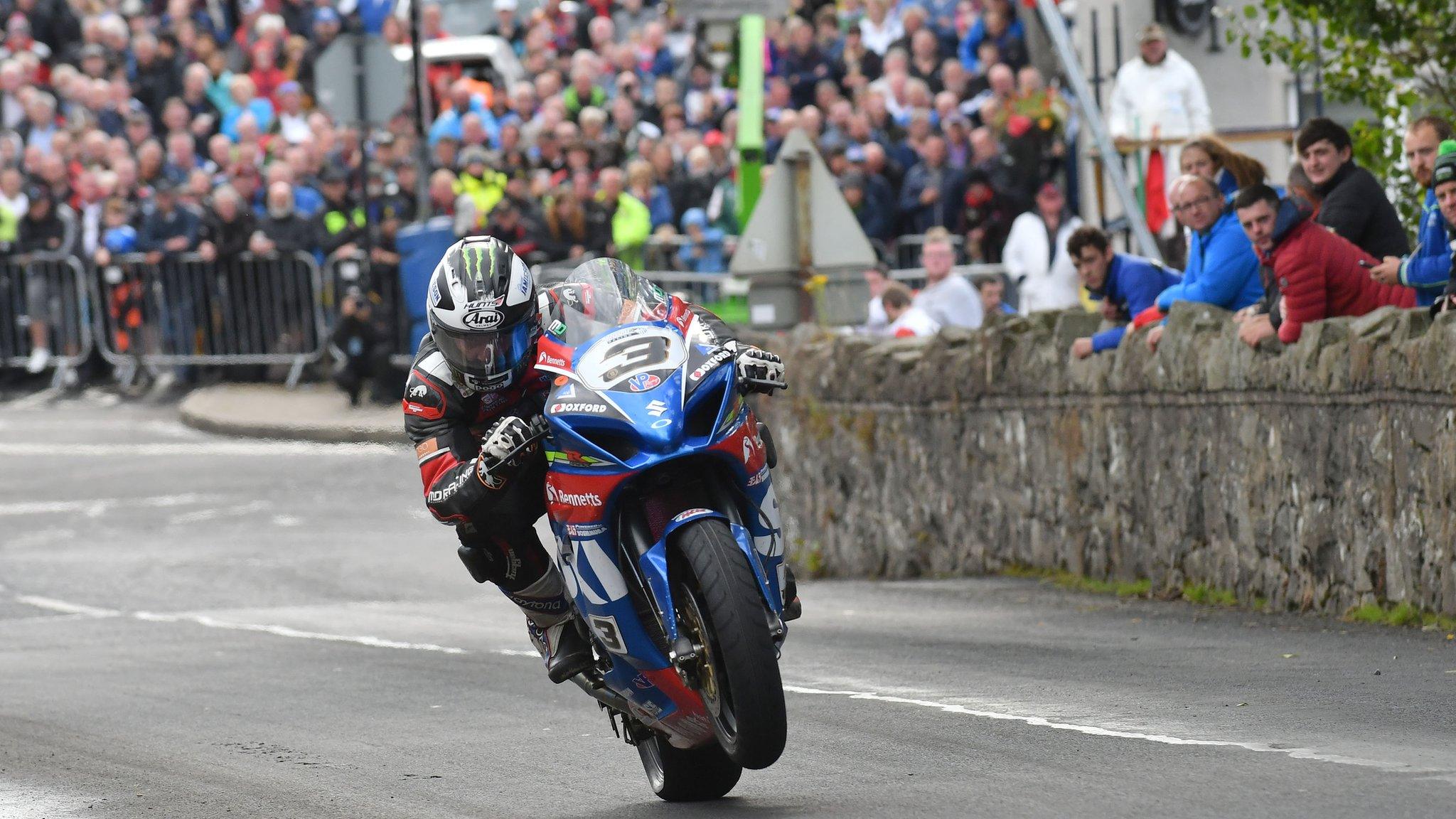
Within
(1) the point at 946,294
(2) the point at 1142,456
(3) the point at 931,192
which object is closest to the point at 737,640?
(2) the point at 1142,456

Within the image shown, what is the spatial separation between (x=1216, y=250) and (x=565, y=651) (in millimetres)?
5571

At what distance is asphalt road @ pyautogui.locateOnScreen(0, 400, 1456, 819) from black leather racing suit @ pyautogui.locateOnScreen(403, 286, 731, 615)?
0.82 metres

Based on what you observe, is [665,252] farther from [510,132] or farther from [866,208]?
[510,132]

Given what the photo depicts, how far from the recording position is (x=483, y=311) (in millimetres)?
7496

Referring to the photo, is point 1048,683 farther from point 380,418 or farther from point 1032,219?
point 380,418

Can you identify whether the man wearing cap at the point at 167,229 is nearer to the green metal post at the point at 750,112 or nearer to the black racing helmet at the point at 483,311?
the green metal post at the point at 750,112

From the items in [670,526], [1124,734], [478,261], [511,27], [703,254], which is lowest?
[1124,734]

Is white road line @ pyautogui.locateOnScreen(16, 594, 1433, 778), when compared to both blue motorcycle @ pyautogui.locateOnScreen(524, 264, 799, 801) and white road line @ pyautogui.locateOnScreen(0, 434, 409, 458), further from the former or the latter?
white road line @ pyautogui.locateOnScreen(0, 434, 409, 458)

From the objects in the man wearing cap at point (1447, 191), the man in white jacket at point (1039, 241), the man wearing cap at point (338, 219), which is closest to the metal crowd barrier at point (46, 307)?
the man wearing cap at point (338, 219)

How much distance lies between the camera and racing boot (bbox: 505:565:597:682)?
808 cm

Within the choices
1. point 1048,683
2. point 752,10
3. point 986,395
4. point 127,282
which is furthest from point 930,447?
point 127,282

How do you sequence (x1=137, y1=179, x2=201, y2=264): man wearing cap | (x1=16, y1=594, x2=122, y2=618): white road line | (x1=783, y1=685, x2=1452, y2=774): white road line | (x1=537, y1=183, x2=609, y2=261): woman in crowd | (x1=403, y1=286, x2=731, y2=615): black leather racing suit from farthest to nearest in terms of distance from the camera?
(x1=137, y1=179, x2=201, y2=264): man wearing cap, (x1=537, y1=183, x2=609, y2=261): woman in crowd, (x1=16, y1=594, x2=122, y2=618): white road line, (x1=403, y1=286, x2=731, y2=615): black leather racing suit, (x1=783, y1=685, x2=1452, y2=774): white road line

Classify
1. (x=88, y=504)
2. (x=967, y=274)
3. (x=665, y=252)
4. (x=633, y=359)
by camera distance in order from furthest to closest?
(x=665, y=252), (x=88, y=504), (x=967, y=274), (x=633, y=359)

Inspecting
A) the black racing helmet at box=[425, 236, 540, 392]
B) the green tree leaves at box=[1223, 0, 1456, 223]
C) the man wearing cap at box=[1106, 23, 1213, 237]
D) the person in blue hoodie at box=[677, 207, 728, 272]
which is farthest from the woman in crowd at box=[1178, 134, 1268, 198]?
the person in blue hoodie at box=[677, 207, 728, 272]
